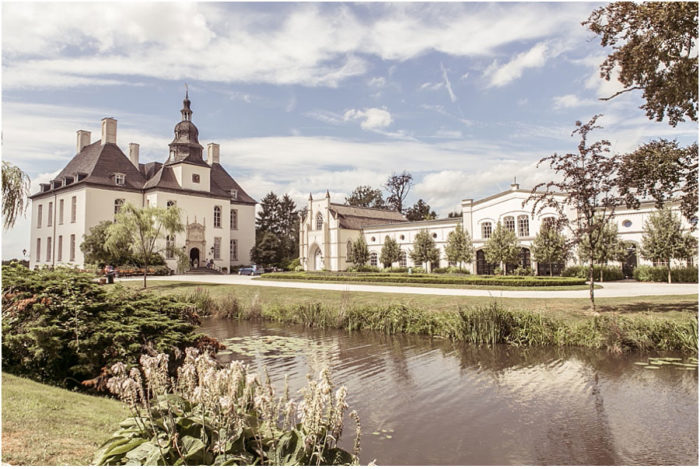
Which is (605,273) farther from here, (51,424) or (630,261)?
(51,424)

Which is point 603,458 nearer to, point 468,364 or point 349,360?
point 468,364

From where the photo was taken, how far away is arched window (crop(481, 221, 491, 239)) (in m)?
41.3

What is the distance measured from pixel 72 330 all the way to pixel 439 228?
40473 millimetres

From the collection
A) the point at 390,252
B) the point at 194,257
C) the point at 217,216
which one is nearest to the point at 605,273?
the point at 390,252

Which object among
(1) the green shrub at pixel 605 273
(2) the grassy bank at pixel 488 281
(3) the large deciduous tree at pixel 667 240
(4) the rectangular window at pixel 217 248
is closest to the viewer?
(2) the grassy bank at pixel 488 281

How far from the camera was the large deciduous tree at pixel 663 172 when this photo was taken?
40.5ft

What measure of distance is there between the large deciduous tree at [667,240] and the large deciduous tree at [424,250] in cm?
1706

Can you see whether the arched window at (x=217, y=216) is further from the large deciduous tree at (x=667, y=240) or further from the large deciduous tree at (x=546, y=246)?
the large deciduous tree at (x=667, y=240)

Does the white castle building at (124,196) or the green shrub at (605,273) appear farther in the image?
the white castle building at (124,196)

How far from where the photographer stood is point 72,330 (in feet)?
22.0

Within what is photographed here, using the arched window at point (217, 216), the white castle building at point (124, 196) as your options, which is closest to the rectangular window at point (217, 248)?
the white castle building at point (124, 196)

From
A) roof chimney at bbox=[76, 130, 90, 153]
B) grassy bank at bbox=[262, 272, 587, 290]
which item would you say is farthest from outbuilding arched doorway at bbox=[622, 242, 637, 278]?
roof chimney at bbox=[76, 130, 90, 153]

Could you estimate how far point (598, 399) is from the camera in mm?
7500

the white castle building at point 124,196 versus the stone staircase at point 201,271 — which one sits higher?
the white castle building at point 124,196
